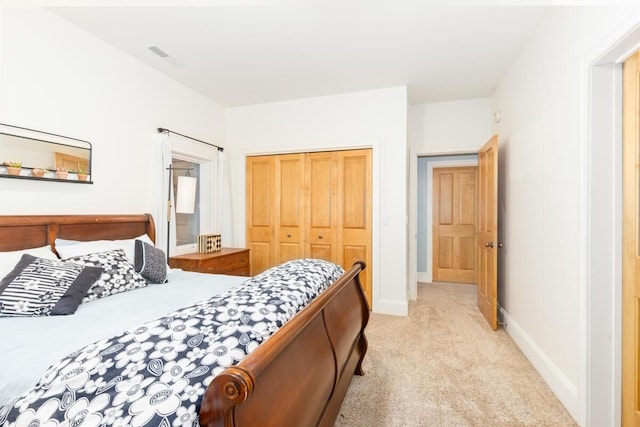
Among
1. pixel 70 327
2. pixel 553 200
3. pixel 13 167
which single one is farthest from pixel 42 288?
pixel 553 200

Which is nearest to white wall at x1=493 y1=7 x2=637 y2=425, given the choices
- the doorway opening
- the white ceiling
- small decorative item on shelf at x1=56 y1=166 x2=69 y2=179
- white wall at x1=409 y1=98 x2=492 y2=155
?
the white ceiling

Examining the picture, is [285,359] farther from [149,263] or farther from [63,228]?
[63,228]

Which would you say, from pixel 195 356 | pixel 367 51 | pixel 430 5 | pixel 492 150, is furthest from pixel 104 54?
pixel 492 150

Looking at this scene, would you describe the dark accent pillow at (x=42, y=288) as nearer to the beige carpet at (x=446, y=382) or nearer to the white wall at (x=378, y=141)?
the beige carpet at (x=446, y=382)

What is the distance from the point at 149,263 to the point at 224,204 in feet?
6.56

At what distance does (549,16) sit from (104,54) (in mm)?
3649

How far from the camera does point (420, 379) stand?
2.22 m

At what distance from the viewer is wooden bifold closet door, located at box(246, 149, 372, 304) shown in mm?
3781

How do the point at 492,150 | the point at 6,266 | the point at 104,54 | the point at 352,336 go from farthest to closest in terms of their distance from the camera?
the point at 492,150
the point at 104,54
the point at 352,336
the point at 6,266

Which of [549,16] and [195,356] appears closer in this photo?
[195,356]

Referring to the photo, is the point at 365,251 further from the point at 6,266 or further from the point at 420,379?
the point at 6,266

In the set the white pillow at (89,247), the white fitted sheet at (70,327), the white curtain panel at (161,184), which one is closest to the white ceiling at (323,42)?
the white curtain panel at (161,184)

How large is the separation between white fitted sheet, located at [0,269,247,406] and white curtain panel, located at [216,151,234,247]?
2.13 m

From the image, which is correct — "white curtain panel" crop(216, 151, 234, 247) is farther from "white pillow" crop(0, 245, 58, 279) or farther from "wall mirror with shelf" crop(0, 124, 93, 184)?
"white pillow" crop(0, 245, 58, 279)
